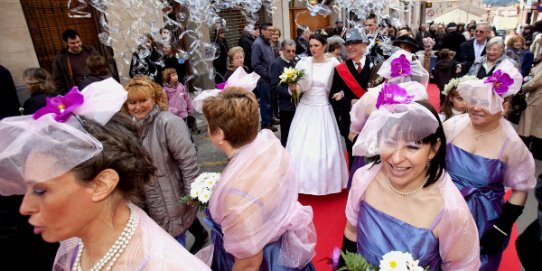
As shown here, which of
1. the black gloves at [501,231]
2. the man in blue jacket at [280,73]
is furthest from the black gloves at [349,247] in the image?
the man in blue jacket at [280,73]

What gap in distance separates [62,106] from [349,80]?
3.48m

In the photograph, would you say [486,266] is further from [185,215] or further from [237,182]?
[185,215]

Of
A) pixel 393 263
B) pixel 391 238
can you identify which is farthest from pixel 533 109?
pixel 393 263

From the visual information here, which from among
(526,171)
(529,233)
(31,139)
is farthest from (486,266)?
(31,139)

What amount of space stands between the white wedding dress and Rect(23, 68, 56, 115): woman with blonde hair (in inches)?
113

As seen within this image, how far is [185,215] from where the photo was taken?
8.87 feet

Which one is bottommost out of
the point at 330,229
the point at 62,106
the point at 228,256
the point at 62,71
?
the point at 330,229

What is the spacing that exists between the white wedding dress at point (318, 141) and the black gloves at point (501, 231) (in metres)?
2.01

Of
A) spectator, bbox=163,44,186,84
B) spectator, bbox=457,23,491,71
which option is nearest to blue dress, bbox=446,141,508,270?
spectator, bbox=163,44,186,84

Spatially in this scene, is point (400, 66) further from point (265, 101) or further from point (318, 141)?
point (265, 101)

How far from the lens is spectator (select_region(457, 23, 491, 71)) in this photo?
6.48 metres

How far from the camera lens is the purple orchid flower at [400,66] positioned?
3070 millimetres

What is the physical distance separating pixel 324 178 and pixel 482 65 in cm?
308

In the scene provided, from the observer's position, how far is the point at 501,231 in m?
2.21
